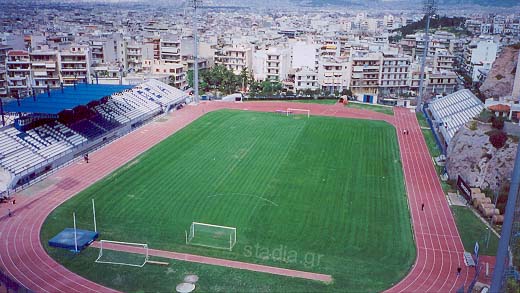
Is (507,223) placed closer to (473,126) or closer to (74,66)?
(473,126)

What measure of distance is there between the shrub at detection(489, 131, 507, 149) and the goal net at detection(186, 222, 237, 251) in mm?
18457

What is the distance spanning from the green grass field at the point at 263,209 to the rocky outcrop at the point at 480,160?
3.92 meters

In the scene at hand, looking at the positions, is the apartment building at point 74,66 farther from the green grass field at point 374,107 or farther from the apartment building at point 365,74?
the apartment building at point 365,74

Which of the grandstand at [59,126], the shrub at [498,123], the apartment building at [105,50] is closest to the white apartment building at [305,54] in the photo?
the apartment building at [105,50]

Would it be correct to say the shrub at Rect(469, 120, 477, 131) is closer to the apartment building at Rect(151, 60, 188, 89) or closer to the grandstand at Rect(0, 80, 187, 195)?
the grandstand at Rect(0, 80, 187, 195)

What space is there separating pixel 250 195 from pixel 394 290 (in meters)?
11.3

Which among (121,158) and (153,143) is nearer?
(121,158)

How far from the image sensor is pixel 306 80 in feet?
215

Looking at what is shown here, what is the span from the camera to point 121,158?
34188 millimetres

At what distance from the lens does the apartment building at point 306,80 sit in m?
65.2

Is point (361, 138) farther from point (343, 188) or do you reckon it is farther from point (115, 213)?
point (115, 213)

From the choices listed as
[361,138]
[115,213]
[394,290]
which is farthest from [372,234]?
[361,138]

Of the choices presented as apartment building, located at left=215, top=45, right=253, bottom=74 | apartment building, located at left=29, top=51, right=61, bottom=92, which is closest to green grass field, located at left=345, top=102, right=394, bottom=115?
apartment building, located at left=215, top=45, right=253, bottom=74

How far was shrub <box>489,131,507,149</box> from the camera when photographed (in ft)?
97.3
